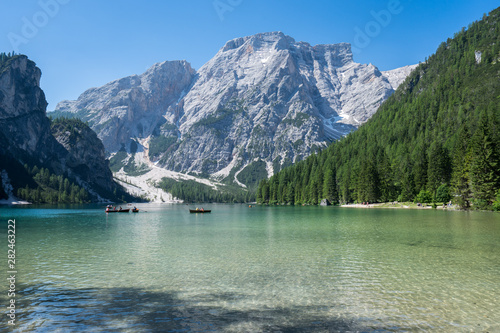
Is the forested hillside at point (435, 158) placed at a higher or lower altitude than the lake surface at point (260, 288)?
higher

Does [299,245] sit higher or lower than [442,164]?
lower

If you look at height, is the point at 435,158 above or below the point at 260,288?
above

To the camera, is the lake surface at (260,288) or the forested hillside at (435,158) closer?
the lake surface at (260,288)

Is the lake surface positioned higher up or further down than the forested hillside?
further down

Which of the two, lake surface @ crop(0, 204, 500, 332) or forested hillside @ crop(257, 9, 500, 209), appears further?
forested hillside @ crop(257, 9, 500, 209)

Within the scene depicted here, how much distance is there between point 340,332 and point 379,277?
10.4 m

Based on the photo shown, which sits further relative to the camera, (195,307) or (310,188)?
(310,188)

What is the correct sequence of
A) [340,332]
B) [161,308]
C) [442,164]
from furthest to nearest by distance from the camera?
[442,164] → [161,308] → [340,332]

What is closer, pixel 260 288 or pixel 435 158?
pixel 260 288

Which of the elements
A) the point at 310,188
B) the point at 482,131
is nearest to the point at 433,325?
the point at 482,131

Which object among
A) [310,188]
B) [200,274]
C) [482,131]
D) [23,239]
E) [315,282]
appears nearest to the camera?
[315,282]

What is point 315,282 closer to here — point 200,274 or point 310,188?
point 200,274

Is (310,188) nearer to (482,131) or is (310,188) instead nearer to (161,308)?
(482,131)

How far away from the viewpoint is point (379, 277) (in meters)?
21.3
